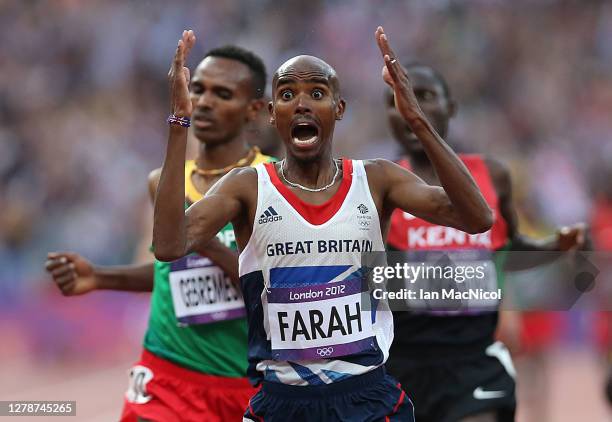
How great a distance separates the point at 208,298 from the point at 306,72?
5.07 ft

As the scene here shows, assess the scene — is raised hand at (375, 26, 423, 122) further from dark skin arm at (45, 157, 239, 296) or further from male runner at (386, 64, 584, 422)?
male runner at (386, 64, 584, 422)

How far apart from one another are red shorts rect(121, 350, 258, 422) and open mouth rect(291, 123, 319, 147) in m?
1.61

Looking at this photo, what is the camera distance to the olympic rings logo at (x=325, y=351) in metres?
4.40

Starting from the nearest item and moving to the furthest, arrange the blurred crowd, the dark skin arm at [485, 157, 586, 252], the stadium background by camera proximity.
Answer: the dark skin arm at [485, 157, 586, 252], the stadium background, the blurred crowd

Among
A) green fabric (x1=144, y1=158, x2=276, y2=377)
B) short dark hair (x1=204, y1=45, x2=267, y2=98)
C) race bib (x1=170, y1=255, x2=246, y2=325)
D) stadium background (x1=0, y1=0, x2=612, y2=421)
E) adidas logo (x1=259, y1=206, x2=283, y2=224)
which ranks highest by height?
stadium background (x1=0, y1=0, x2=612, y2=421)

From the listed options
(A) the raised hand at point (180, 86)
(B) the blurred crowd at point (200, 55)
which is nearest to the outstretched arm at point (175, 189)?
(A) the raised hand at point (180, 86)

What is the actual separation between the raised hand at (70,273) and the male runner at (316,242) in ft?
4.82

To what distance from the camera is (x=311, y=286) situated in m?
4.37

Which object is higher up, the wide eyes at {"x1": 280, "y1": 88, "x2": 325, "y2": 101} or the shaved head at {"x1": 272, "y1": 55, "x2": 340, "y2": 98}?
the shaved head at {"x1": 272, "y1": 55, "x2": 340, "y2": 98}

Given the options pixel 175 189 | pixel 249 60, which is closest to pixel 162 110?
pixel 249 60

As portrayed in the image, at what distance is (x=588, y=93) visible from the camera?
609 inches

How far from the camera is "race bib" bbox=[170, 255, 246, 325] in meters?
5.55

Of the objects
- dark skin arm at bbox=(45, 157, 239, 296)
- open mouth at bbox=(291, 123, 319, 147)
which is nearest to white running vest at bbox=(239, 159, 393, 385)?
open mouth at bbox=(291, 123, 319, 147)

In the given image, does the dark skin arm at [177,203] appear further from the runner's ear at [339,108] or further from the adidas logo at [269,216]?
the runner's ear at [339,108]
